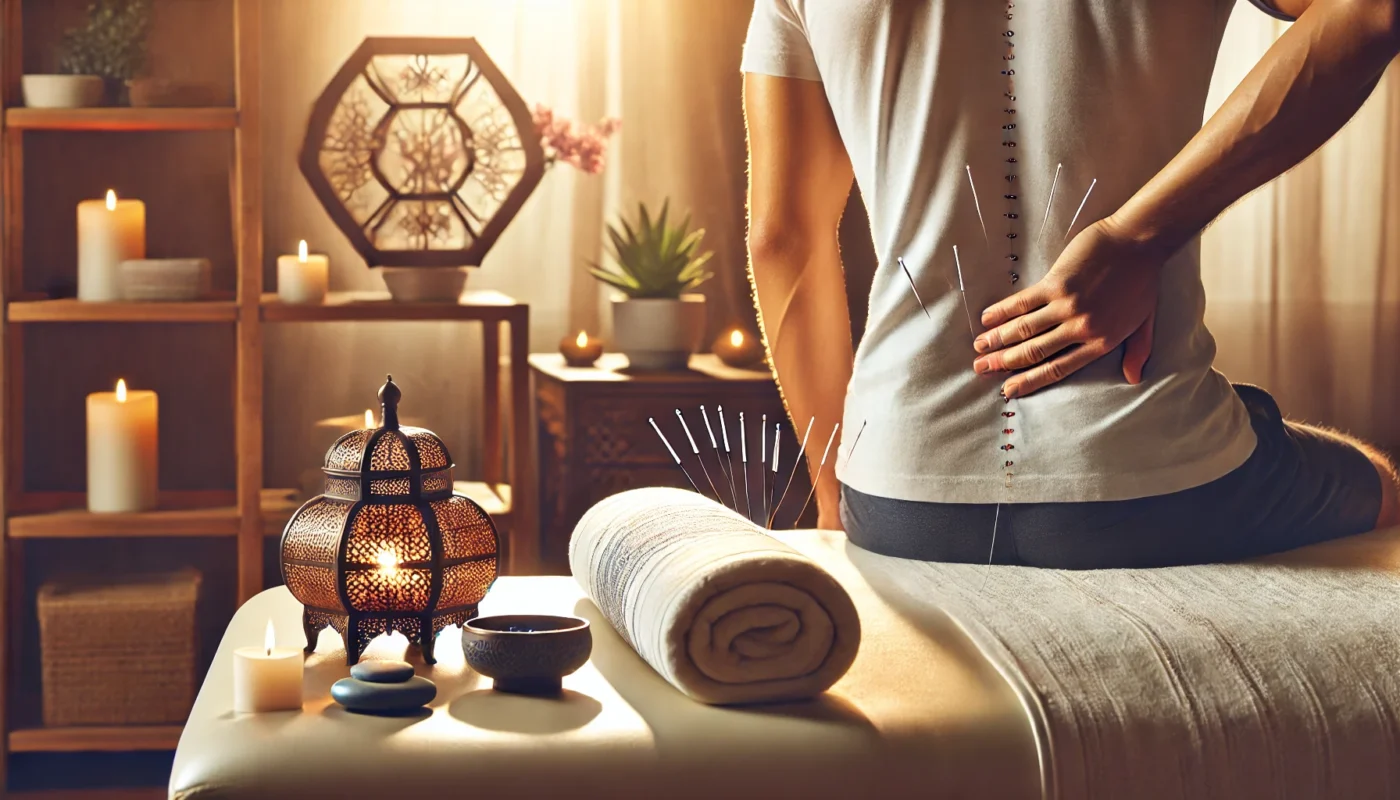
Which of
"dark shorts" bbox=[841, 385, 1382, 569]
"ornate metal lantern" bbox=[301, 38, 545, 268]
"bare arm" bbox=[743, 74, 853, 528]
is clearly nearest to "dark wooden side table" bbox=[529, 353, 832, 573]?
"ornate metal lantern" bbox=[301, 38, 545, 268]

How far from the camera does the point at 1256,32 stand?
2.83m

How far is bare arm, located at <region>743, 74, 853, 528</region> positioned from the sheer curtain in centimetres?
164

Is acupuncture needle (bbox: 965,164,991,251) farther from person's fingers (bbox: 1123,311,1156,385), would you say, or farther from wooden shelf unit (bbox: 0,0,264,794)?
wooden shelf unit (bbox: 0,0,264,794)

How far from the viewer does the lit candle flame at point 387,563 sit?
3.68 feet

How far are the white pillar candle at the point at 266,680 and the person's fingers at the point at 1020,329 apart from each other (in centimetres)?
62

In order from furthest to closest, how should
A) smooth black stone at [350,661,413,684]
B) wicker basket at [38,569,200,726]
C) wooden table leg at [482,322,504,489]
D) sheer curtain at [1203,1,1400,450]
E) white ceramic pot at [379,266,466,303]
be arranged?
sheer curtain at [1203,1,1400,450] < wooden table leg at [482,322,504,489] < white ceramic pot at [379,266,466,303] < wicker basket at [38,569,200,726] < smooth black stone at [350,661,413,684]

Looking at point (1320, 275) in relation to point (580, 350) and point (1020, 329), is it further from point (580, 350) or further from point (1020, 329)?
point (1020, 329)

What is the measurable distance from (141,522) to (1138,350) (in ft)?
5.40

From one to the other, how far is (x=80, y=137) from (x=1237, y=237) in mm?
2213

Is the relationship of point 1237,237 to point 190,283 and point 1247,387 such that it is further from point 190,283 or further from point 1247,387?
point 190,283

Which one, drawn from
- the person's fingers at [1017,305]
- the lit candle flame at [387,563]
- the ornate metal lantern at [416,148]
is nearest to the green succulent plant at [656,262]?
the ornate metal lantern at [416,148]

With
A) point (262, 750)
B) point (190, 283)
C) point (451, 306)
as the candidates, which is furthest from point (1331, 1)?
point (190, 283)

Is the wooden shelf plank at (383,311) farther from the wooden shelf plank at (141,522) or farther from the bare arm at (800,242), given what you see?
the bare arm at (800,242)

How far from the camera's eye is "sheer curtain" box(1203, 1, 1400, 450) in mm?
2803
